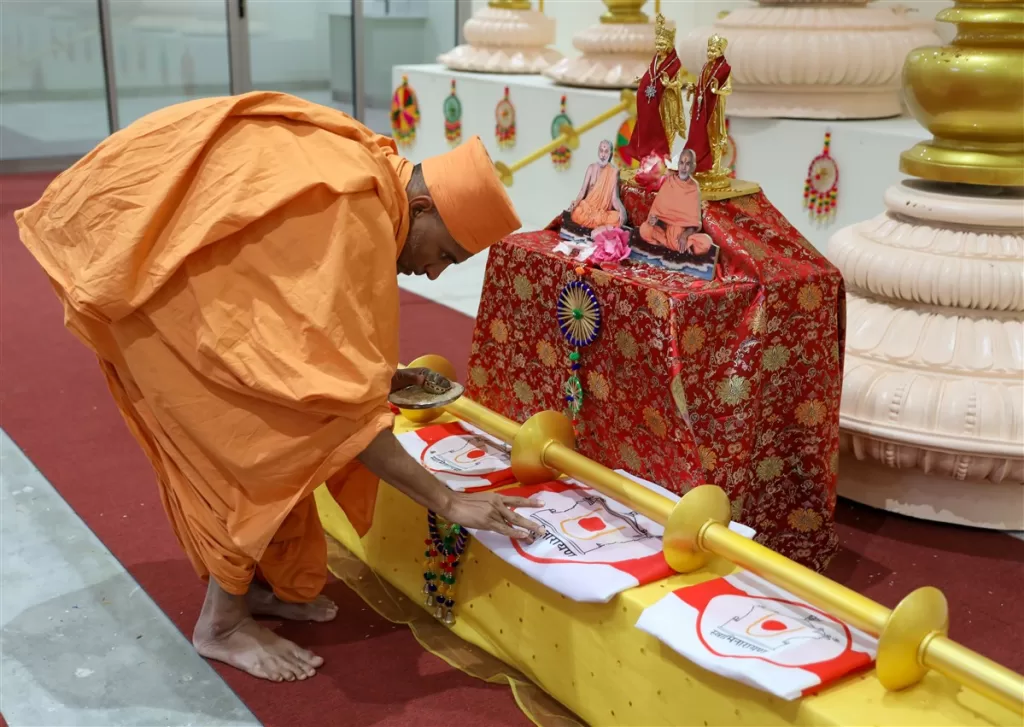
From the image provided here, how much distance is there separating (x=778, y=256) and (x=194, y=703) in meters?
1.34

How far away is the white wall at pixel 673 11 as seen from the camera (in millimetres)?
4273

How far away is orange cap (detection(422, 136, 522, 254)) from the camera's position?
1.82m

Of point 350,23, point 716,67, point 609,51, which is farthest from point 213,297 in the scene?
point 350,23

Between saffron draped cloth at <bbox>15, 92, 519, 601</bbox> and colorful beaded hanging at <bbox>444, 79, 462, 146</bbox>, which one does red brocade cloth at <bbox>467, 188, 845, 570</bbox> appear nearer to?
saffron draped cloth at <bbox>15, 92, 519, 601</bbox>

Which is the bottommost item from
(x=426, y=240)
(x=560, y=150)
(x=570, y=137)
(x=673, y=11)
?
(x=560, y=150)

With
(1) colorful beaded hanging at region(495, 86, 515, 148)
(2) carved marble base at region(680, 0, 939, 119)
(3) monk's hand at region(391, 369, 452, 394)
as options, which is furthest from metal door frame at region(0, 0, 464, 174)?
(3) monk's hand at region(391, 369, 452, 394)

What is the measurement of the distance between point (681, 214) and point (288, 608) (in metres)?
1.10

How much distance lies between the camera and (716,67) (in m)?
2.11

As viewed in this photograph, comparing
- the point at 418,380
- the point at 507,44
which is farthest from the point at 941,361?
the point at 507,44

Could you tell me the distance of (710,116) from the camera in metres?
2.12

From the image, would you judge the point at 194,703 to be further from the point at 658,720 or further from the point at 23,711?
the point at 658,720

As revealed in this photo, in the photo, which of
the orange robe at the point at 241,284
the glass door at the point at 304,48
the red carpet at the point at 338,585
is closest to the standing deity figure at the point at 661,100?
the orange robe at the point at 241,284

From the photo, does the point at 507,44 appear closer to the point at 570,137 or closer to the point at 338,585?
the point at 570,137

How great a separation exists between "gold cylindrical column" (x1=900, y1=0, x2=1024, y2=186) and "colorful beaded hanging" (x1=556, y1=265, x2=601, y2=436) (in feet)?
3.49
